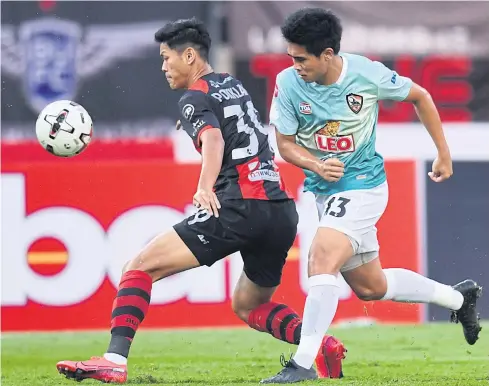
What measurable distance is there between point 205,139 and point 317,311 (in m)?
1.02

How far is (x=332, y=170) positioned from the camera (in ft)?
20.3

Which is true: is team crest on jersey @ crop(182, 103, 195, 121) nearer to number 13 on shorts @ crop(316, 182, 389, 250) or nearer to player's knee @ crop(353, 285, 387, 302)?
number 13 on shorts @ crop(316, 182, 389, 250)

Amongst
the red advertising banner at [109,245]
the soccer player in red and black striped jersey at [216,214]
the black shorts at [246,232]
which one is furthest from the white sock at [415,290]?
the red advertising banner at [109,245]

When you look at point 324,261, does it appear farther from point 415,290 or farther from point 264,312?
point 415,290

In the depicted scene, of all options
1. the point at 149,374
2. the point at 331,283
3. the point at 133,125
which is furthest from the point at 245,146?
the point at 133,125

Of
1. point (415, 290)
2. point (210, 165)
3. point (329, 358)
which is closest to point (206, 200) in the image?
point (210, 165)

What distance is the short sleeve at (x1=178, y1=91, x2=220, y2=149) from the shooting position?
20.2 ft

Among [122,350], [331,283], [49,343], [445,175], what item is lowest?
[49,343]

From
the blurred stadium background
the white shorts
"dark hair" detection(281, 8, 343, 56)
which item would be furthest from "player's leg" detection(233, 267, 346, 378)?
the blurred stadium background

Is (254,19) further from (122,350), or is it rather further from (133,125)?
(122,350)

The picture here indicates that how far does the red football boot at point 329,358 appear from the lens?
6.46 meters

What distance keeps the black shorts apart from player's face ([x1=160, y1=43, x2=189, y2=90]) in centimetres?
71

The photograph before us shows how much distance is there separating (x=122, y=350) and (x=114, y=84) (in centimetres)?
735

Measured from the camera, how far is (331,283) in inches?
241
